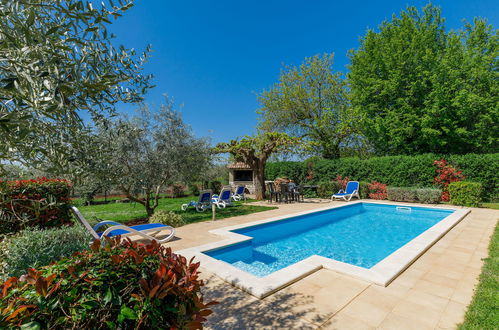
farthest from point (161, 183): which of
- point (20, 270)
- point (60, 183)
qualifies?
point (20, 270)

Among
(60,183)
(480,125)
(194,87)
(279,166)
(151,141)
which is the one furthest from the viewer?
(279,166)

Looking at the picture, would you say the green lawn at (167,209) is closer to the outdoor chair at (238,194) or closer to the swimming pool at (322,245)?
the swimming pool at (322,245)

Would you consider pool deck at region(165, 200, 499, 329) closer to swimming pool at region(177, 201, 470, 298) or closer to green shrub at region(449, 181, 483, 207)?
swimming pool at region(177, 201, 470, 298)

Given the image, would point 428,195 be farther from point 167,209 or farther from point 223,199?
point 167,209

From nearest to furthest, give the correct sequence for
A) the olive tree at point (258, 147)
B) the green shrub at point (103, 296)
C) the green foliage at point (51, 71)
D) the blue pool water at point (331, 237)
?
the green shrub at point (103, 296), the green foliage at point (51, 71), the blue pool water at point (331, 237), the olive tree at point (258, 147)

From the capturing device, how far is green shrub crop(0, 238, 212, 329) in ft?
4.12

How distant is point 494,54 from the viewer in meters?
17.0

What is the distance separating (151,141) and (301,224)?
7235 millimetres

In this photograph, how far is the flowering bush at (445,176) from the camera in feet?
44.7

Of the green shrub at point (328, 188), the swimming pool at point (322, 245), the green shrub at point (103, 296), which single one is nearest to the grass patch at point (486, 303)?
the swimming pool at point (322, 245)

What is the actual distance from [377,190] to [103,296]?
1767 cm

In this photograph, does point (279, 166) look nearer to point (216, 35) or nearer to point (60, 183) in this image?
point (216, 35)

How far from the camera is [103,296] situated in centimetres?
141

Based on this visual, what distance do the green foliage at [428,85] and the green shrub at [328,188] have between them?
5.80 metres
